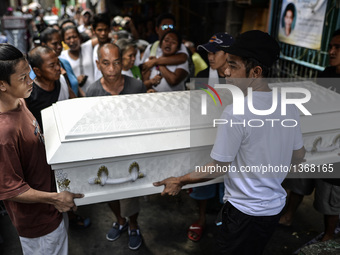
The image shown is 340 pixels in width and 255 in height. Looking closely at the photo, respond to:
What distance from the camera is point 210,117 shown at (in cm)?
190

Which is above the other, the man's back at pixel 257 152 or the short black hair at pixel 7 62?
the short black hair at pixel 7 62

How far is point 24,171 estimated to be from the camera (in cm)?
163

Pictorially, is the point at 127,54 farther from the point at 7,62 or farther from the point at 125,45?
the point at 7,62

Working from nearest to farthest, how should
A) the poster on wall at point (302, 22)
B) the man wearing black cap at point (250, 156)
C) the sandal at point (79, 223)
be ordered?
the man wearing black cap at point (250, 156)
the sandal at point (79, 223)
the poster on wall at point (302, 22)

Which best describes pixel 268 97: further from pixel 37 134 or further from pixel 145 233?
pixel 145 233

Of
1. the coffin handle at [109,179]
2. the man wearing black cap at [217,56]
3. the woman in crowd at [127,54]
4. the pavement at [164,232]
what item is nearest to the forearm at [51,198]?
the coffin handle at [109,179]

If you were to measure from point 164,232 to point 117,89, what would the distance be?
143 cm

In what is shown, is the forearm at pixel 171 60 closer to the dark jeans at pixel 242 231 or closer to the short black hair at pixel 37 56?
the short black hair at pixel 37 56

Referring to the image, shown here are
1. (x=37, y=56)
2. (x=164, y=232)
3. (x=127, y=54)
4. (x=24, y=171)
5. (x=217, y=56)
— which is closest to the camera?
(x=24, y=171)

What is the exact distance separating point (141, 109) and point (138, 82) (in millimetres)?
854

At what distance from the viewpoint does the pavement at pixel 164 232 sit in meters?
2.60

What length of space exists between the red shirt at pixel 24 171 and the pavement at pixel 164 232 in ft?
3.42

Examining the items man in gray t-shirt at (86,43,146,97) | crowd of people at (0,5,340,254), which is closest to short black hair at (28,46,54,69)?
crowd of people at (0,5,340,254)

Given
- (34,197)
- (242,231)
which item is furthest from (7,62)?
(242,231)
